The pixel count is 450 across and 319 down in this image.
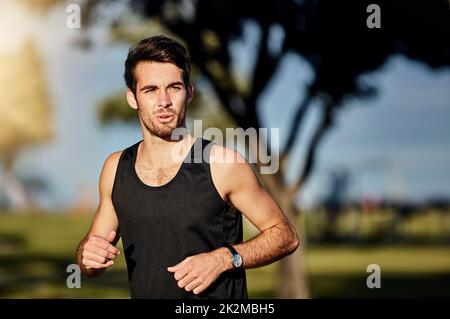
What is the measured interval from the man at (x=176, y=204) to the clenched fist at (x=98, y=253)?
0.04ft

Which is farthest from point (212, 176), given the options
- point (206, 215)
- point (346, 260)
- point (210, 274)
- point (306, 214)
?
point (306, 214)

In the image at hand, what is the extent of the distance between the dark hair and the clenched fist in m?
1.13

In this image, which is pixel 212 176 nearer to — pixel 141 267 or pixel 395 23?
pixel 141 267

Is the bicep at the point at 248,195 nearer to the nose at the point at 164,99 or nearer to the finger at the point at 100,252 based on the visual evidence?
the nose at the point at 164,99

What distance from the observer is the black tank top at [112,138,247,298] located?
469 centimetres

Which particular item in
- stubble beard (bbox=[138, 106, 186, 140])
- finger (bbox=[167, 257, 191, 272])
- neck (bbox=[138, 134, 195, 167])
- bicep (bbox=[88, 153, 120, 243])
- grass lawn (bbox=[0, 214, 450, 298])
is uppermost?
grass lawn (bbox=[0, 214, 450, 298])

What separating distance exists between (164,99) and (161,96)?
5cm

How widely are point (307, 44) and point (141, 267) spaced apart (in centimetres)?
1051

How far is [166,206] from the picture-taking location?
4730 millimetres

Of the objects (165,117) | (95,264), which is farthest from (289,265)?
(95,264)

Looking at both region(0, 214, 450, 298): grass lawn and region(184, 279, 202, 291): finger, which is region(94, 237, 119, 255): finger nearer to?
region(184, 279, 202, 291): finger

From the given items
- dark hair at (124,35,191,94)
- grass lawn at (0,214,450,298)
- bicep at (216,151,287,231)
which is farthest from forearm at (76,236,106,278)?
grass lawn at (0,214,450,298)

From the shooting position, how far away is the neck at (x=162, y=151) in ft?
16.0

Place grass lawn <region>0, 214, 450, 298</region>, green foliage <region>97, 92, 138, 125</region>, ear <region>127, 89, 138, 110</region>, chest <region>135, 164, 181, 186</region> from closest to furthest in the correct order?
1. chest <region>135, 164, 181, 186</region>
2. ear <region>127, 89, 138, 110</region>
3. grass lawn <region>0, 214, 450, 298</region>
4. green foliage <region>97, 92, 138, 125</region>
